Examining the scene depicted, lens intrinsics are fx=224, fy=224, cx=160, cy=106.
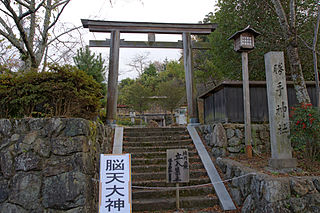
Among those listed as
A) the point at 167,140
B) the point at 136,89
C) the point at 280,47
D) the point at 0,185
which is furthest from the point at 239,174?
the point at 136,89

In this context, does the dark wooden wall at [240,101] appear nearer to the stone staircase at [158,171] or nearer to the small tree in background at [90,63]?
the stone staircase at [158,171]

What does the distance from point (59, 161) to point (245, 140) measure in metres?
4.47

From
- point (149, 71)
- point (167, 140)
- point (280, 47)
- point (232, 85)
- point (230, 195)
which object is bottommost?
point (230, 195)

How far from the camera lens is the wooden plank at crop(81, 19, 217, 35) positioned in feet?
26.7

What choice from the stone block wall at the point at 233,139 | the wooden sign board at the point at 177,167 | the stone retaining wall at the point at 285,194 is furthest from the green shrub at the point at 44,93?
the stone retaining wall at the point at 285,194

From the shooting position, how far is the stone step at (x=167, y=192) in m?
4.80

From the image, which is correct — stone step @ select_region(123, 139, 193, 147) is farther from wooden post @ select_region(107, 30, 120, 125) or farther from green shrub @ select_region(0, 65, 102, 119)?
green shrub @ select_region(0, 65, 102, 119)

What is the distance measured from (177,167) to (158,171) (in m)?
1.32

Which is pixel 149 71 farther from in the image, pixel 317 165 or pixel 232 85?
pixel 317 165

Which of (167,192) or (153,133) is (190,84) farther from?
(167,192)

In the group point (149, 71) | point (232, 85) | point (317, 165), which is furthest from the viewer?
point (149, 71)

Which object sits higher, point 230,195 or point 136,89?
point 136,89

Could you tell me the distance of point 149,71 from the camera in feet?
106

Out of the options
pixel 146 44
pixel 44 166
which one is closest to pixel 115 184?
pixel 44 166
